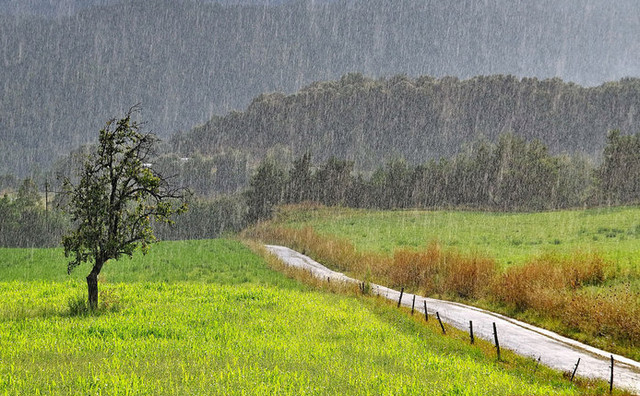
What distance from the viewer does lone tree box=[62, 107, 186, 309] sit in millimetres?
20016

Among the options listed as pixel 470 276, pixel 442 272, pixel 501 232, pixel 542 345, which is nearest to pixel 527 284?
pixel 470 276

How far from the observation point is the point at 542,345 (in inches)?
773

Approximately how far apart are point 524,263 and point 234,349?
24.1m

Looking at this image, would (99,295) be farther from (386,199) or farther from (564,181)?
(564,181)

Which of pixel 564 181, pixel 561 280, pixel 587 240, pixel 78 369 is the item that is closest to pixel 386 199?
pixel 564 181

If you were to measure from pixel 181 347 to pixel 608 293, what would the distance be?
19.3 m

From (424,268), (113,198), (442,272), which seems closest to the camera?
(113,198)

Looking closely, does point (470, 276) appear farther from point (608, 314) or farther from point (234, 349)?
point (234, 349)

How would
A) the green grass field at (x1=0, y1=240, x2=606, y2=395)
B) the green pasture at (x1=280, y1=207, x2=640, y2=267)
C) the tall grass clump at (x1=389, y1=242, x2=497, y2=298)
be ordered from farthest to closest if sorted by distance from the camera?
the green pasture at (x1=280, y1=207, x2=640, y2=267)
the tall grass clump at (x1=389, y1=242, x2=497, y2=298)
the green grass field at (x1=0, y1=240, x2=606, y2=395)

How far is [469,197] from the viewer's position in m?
94.8

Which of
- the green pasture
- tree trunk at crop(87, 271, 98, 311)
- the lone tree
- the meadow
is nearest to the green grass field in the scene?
tree trunk at crop(87, 271, 98, 311)

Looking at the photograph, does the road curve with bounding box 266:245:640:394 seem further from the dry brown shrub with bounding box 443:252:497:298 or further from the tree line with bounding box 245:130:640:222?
the tree line with bounding box 245:130:640:222

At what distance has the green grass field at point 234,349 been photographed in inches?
446

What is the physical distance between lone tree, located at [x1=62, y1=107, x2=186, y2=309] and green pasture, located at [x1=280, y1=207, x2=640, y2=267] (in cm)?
2485
